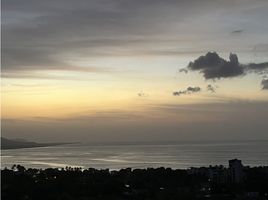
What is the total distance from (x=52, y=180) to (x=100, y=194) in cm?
263

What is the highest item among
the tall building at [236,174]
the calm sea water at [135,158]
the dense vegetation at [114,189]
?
the calm sea water at [135,158]

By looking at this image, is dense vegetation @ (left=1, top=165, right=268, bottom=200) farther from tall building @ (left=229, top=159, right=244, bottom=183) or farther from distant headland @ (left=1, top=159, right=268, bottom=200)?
tall building @ (left=229, top=159, right=244, bottom=183)

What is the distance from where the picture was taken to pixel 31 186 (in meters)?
12.0

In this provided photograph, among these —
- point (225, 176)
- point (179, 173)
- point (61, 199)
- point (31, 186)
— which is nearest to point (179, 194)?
point (61, 199)

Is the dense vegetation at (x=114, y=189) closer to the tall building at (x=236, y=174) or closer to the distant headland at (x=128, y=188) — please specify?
the distant headland at (x=128, y=188)

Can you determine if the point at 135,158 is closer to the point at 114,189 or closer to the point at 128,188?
the point at 128,188

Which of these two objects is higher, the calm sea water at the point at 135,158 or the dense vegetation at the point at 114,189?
the calm sea water at the point at 135,158

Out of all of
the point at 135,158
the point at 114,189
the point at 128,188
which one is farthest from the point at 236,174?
the point at 135,158

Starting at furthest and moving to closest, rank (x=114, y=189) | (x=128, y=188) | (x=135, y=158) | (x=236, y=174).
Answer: (x=135, y=158), (x=236, y=174), (x=128, y=188), (x=114, y=189)

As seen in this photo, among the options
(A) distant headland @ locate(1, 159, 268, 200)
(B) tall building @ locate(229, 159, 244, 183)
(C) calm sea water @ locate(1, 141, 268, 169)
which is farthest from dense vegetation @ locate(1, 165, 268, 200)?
(C) calm sea water @ locate(1, 141, 268, 169)

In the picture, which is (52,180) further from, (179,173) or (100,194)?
(179,173)

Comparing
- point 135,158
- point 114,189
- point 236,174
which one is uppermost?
Result: point 135,158

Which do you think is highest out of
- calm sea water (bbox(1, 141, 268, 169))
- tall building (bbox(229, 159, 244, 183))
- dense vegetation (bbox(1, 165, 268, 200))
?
calm sea water (bbox(1, 141, 268, 169))

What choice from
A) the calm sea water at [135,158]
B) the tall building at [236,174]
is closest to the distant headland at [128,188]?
the tall building at [236,174]
